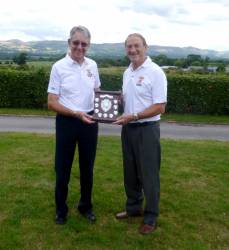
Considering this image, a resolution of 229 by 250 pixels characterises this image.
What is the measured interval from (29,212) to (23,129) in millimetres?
7749

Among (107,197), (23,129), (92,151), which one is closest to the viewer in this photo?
(92,151)

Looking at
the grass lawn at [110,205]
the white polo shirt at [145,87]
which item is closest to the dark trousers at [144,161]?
the white polo shirt at [145,87]

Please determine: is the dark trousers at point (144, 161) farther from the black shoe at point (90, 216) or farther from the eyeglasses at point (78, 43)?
the eyeglasses at point (78, 43)

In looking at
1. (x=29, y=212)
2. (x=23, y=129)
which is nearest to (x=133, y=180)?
(x=29, y=212)

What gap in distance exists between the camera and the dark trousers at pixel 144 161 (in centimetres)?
453

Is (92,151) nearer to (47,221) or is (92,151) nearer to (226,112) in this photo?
(47,221)

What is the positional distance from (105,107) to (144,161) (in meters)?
0.73

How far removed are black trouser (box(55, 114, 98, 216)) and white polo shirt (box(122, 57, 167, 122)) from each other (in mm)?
511

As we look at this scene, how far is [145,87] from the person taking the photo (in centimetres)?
432

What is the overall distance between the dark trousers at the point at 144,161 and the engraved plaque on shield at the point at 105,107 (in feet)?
0.87

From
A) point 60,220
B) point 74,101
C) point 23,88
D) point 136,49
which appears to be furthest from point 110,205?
point 23,88

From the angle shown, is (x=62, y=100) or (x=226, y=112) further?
(x=226, y=112)

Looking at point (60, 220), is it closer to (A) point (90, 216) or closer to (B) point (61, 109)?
(A) point (90, 216)

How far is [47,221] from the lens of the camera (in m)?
4.99
